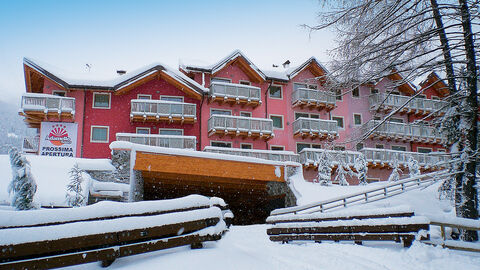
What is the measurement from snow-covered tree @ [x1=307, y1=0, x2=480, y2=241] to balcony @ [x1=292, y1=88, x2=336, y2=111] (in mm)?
18891

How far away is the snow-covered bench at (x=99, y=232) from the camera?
438 cm

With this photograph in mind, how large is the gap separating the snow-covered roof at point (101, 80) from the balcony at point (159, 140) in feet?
13.8

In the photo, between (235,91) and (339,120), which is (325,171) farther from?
(339,120)

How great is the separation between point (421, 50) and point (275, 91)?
66.3ft

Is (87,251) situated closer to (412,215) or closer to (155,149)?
(412,215)

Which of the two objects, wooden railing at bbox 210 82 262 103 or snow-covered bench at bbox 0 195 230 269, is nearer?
snow-covered bench at bbox 0 195 230 269

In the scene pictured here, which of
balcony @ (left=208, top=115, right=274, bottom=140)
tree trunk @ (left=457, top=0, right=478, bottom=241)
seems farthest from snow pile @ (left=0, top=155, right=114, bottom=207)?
tree trunk @ (left=457, top=0, right=478, bottom=241)

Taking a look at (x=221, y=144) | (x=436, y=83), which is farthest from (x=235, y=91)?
(x=436, y=83)

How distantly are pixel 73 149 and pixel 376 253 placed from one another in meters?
21.6

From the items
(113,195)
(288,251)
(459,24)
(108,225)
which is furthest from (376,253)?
(113,195)

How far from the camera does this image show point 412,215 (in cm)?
742

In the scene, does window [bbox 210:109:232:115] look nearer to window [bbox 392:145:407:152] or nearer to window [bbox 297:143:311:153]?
window [bbox 297:143:311:153]

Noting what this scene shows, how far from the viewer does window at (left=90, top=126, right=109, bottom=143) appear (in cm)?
2478

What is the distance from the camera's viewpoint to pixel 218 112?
27.6 meters
